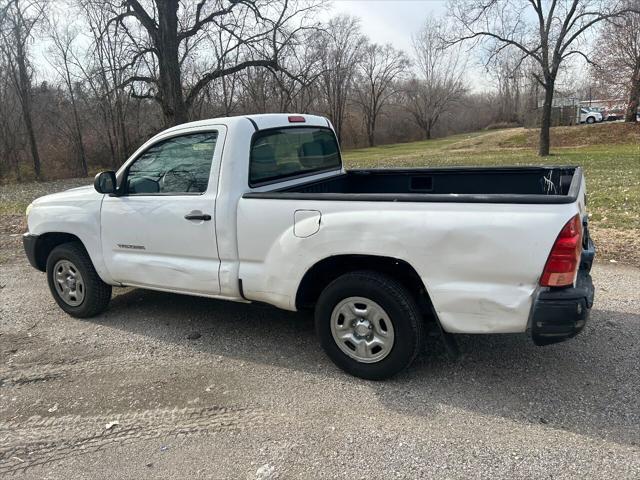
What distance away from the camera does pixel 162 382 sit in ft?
11.8

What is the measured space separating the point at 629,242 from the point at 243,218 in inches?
230

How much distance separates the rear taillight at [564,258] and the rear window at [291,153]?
226 centimetres

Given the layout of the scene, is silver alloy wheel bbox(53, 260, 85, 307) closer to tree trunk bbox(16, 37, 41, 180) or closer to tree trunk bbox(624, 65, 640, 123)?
tree trunk bbox(16, 37, 41, 180)

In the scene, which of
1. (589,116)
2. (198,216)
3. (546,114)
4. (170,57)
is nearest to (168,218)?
(198,216)

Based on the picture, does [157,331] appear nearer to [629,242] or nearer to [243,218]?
[243,218]

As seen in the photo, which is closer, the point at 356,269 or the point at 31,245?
the point at 356,269

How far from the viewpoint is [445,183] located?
4.82m

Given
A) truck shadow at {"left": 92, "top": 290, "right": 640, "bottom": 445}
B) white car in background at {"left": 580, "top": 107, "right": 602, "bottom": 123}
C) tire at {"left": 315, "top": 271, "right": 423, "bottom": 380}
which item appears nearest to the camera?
truck shadow at {"left": 92, "top": 290, "right": 640, "bottom": 445}

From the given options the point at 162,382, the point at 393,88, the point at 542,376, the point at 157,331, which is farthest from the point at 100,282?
the point at 393,88

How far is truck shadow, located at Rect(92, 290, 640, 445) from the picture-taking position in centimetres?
300

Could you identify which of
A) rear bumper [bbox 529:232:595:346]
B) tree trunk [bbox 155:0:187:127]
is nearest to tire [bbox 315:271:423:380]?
rear bumper [bbox 529:232:595:346]

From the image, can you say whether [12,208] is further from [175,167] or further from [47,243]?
[175,167]

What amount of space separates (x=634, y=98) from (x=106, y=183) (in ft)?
132

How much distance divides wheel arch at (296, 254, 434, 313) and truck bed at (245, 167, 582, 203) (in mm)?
448
